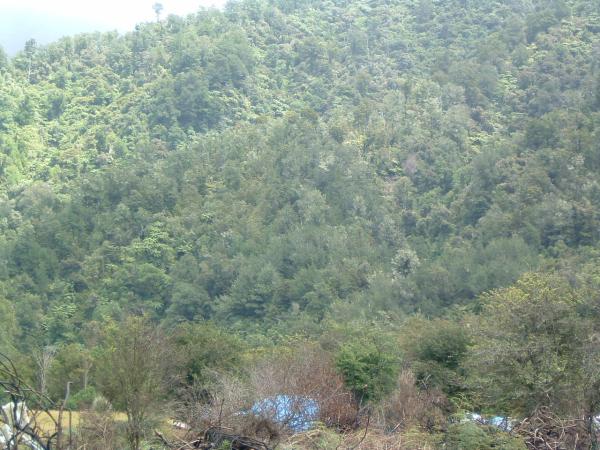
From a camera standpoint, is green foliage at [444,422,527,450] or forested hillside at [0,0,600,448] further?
forested hillside at [0,0,600,448]

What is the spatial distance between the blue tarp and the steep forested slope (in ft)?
88.5

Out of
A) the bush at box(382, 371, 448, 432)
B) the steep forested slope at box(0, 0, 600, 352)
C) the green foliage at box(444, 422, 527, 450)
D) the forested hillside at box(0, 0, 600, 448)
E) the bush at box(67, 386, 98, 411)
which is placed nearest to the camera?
the green foliage at box(444, 422, 527, 450)

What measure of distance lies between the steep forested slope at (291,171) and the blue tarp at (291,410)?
88.5 feet

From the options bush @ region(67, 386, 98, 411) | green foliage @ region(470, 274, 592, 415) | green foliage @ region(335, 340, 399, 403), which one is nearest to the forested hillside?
green foliage @ region(335, 340, 399, 403)

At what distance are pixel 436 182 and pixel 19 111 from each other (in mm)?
39034

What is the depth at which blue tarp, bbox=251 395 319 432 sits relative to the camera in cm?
1317

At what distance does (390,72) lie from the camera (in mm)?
88000

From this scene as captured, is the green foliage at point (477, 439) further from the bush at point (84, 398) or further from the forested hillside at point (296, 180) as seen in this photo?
the forested hillside at point (296, 180)

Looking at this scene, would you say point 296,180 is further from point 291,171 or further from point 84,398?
point 84,398

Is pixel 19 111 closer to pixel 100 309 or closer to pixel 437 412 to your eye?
pixel 100 309

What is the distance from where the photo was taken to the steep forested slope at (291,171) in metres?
52.5

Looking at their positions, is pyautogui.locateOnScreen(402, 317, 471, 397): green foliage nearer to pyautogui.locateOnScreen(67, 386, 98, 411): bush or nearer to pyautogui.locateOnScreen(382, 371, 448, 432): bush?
pyautogui.locateOnScreen(382, 371, 448, 432): bush

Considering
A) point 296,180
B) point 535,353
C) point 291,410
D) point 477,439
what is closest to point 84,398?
point 291,410

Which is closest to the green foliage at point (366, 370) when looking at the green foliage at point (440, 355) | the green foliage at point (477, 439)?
the green foliage at point (440, 355)
